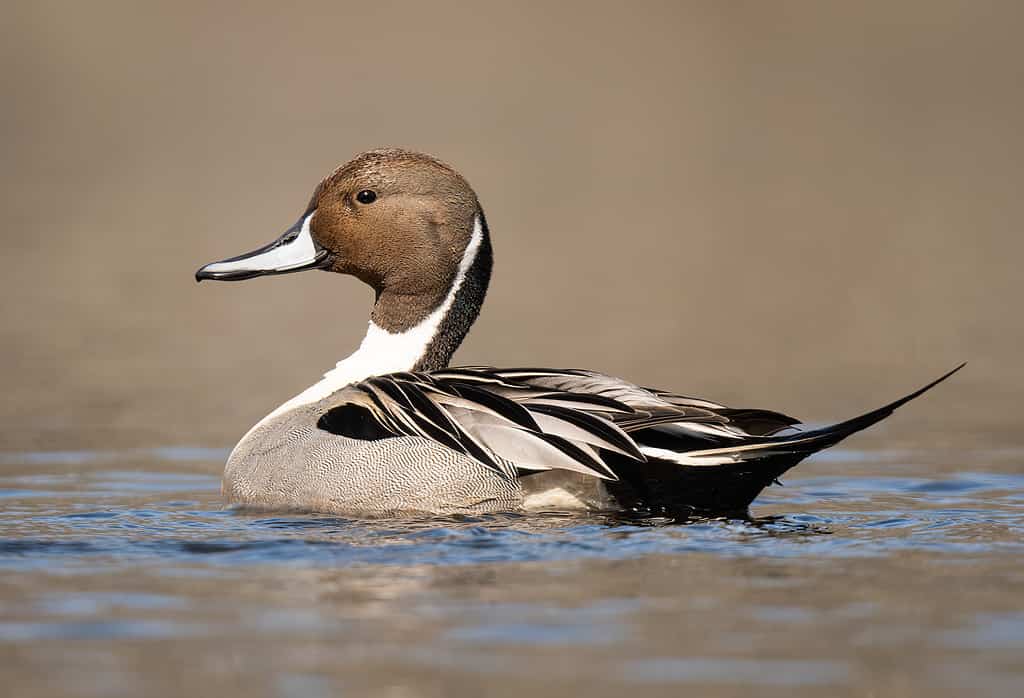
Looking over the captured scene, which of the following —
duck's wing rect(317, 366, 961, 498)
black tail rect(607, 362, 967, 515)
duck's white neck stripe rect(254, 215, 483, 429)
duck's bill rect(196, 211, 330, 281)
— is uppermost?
duck's bill rect(196, 211, 330, 281)

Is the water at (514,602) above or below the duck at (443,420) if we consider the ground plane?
below

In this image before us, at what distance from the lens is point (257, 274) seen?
328 inches

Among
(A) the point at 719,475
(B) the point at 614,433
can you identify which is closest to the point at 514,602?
(B) the point at 614,433

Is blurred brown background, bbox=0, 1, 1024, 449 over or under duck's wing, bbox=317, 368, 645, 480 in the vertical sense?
over

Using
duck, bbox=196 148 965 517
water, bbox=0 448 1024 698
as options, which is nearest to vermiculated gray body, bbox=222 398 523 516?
duck, bbox=196 148 965 517

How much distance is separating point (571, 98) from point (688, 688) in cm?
1982

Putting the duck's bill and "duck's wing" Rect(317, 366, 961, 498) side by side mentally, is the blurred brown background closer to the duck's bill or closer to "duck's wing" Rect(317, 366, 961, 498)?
the duck's bill

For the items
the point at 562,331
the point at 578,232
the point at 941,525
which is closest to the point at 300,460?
the point at 941,525

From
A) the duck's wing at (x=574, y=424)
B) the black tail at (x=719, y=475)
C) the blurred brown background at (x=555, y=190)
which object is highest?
the blurred brown background at (x=555, y=190)

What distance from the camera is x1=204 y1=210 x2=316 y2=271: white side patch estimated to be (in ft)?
27.5

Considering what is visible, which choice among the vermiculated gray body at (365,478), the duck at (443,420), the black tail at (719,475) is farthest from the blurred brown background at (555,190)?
the black tail at (719,475)

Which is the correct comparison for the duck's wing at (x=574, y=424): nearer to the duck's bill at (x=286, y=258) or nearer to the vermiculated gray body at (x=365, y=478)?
the vermiculated gray body at (x=365, y=478)

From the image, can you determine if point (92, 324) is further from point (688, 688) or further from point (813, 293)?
point (688, 688)

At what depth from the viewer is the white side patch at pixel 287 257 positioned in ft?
27.5
